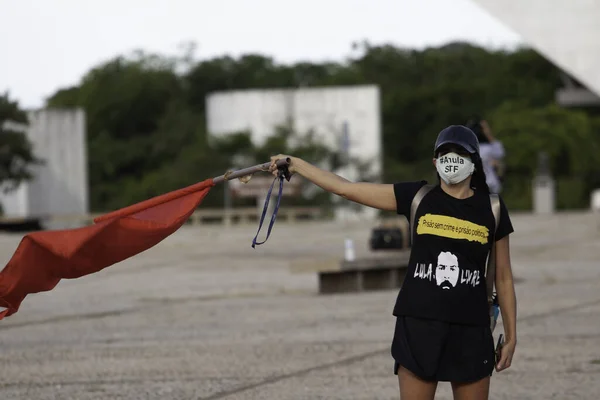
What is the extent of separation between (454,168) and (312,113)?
2519 inches

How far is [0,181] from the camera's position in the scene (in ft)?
199

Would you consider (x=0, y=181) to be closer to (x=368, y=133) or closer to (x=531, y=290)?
(x=368, y=133)

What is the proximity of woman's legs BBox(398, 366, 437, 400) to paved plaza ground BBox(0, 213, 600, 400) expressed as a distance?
345 cm

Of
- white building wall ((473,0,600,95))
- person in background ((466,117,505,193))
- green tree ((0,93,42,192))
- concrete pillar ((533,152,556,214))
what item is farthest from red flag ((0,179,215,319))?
green tree ((0,93,42,192))

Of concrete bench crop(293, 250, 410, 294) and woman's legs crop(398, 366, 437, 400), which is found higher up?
woman's legs crop(398, 366, 437, 400)

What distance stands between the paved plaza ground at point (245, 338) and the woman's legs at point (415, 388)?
3.45 meters

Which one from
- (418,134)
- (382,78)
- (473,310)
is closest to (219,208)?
(418,134)

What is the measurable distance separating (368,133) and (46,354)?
57417mm

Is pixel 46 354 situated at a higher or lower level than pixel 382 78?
lower

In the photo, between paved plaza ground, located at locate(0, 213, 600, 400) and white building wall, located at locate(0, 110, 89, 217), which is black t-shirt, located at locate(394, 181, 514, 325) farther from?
white building wall, located at locate(0, 110, 89, 217)

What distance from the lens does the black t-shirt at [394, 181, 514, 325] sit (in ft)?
19.9

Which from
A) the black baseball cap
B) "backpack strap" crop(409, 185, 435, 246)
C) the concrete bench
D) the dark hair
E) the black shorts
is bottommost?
the concrete bench

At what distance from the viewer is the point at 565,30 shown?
41531 mm

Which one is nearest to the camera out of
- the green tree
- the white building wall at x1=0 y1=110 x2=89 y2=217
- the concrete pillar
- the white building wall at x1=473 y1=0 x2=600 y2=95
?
the white building wall at x1=473 y1=0 x2=600 y2=95
